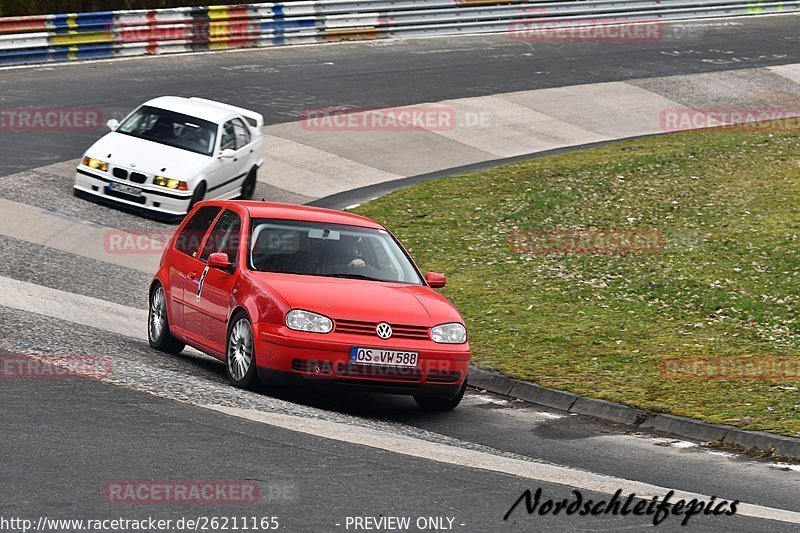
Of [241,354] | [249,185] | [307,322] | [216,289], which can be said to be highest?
[307,322]

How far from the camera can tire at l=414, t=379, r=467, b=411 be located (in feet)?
34.8

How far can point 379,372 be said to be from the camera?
9844mm

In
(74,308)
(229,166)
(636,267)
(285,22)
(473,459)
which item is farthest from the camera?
(285,22)

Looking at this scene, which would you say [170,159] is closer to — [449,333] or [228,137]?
[228,137]

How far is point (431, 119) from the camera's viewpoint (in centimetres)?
2822

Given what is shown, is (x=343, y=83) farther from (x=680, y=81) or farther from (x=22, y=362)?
(x=22, y=362)

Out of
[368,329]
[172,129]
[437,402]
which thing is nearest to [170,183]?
[172,129]

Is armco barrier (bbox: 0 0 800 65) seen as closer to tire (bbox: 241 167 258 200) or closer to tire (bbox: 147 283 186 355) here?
tire (bbox: 241 167 258 200)

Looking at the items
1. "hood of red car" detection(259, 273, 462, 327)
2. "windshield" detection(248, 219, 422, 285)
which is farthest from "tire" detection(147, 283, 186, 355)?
"hood of red car" detection(259, 273, 462, 327)

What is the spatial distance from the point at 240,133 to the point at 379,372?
12023 millimetres

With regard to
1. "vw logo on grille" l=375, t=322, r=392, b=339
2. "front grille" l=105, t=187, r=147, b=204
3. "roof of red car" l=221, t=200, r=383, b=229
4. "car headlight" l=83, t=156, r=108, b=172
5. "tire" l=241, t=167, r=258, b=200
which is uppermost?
"roof of red car" l=221, t=200, r=383, b=229

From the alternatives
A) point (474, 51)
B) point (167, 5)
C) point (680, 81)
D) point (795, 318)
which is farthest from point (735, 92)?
point (795, 318)

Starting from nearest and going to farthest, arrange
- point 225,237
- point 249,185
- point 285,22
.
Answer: point 225,237 → point 249,185 → point 285,22

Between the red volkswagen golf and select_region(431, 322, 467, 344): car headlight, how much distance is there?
0.01m
